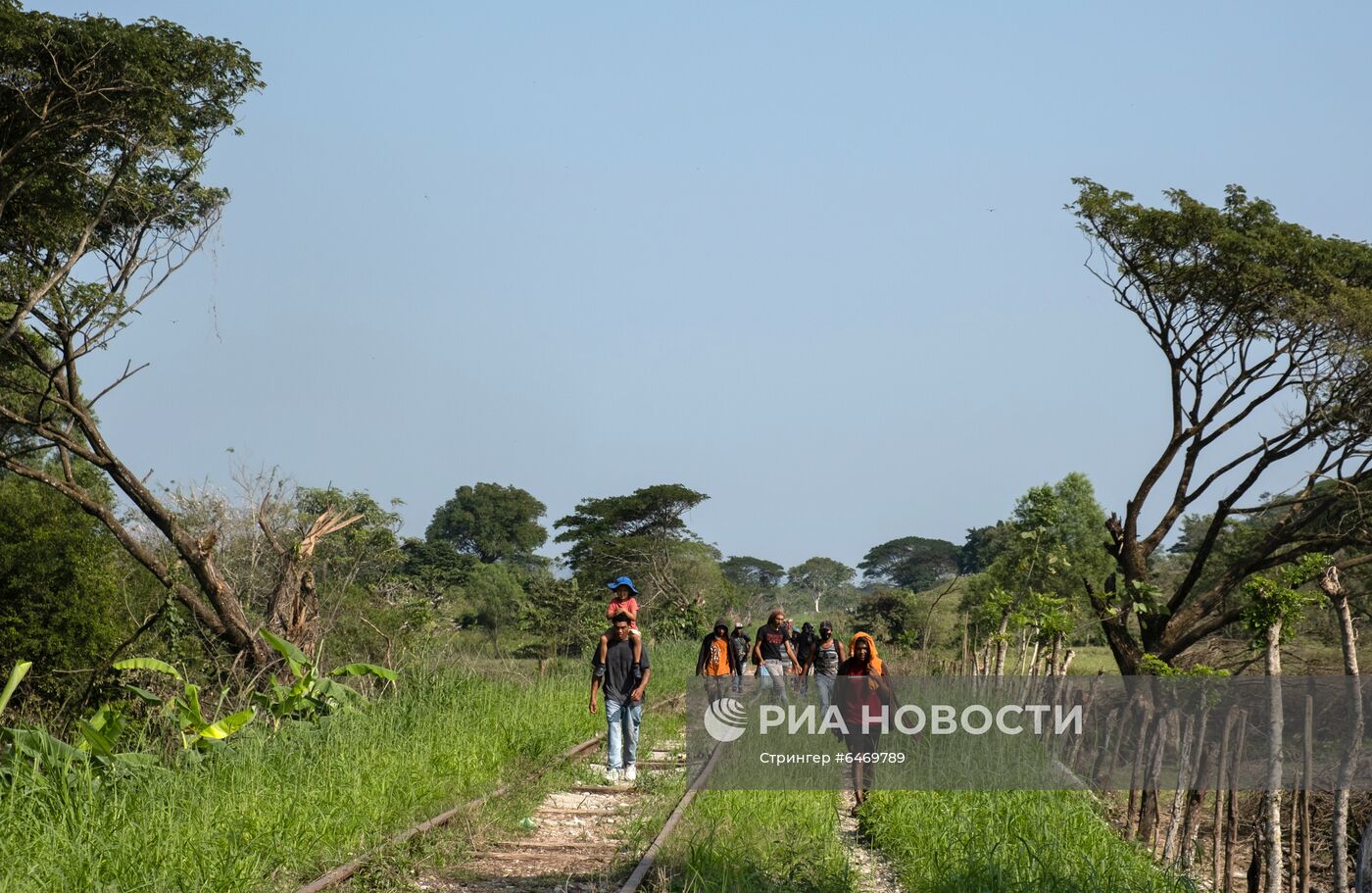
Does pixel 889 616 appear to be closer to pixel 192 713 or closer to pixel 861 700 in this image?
pixel 861 700

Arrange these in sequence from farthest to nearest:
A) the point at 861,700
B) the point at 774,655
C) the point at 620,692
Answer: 1. the point at 774,655
2. the point at 620,692
3. the point at 861,700

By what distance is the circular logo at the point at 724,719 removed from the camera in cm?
1609

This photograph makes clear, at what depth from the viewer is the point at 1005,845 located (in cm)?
912

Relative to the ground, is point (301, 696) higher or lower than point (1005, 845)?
higher

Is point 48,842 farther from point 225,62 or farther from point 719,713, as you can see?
point 225,62

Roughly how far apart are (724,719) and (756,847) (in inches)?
300

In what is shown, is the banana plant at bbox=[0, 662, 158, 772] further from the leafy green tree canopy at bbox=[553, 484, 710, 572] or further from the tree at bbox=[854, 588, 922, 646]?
the leafy green tree canopy at bbox=[553, 484, 710, 572]

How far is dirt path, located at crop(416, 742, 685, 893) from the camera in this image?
25.1 feet

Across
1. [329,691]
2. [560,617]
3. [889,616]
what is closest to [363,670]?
[329,691]

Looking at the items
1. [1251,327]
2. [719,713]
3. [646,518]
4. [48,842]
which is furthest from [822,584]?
[48,842]

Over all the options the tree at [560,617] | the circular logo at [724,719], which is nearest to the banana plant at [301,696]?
the circular logo at [724,719]

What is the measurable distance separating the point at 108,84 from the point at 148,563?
21.9 feet

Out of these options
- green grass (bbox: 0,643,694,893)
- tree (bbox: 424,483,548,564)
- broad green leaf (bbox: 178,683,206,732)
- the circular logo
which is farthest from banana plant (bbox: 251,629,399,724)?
tree (bbox: 424,483,548,564)

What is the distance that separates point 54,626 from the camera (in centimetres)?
2312
